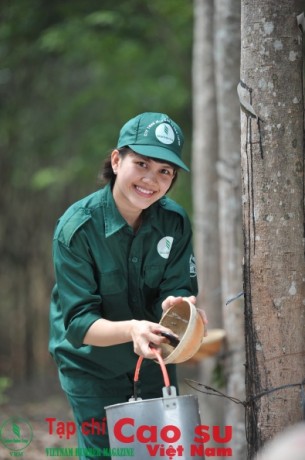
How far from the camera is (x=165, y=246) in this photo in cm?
302

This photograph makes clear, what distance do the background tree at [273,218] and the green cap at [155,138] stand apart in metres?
0.29

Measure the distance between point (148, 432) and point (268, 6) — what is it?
5.03 feet

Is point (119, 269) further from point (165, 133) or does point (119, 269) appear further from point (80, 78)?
point (80, 78)

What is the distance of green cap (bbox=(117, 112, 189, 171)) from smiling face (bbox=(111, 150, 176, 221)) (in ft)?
0.16

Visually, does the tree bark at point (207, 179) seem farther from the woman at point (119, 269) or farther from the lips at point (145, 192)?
the lips at point (145, 192)

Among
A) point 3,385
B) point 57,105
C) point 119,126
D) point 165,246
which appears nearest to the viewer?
point 165,246

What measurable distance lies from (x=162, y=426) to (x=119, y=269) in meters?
0.73

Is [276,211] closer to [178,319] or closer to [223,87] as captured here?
[178,319]

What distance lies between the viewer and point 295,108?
2.64m

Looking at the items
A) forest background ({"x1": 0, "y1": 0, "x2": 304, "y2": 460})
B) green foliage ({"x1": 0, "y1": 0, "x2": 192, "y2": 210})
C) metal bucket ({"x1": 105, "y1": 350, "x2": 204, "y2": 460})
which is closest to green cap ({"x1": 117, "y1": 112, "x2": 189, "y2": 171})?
forest background ({"x1": 0, "y1": 0, "x2": 304, "y2": 460})

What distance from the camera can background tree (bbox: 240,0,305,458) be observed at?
2588 millimetres

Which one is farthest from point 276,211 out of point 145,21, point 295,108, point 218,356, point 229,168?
point 145,21

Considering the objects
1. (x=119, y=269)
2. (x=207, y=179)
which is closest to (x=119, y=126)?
(x=207, y=179)

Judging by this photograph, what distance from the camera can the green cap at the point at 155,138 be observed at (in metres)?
2.73
